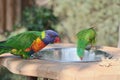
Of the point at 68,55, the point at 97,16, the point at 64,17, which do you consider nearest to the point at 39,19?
the point at 64,17

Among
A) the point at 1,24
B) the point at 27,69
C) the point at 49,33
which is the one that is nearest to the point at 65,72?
the point at 27,69

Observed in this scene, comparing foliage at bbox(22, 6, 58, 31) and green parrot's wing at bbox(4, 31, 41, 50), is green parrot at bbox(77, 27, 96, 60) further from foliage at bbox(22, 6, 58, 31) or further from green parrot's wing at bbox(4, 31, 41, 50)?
foliage at bbox(22, 6, 58, 31)

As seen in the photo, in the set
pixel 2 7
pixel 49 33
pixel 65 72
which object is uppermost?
pixel 2 7

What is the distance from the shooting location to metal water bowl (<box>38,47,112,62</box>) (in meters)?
2.93

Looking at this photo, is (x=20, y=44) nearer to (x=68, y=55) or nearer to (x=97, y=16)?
(x=68, y=55)

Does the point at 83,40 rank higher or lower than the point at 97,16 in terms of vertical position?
lower

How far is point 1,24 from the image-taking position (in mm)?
7055

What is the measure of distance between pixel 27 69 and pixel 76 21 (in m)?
3.72

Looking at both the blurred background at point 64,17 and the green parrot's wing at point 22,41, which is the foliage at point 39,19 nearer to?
the blurred background at point 64,17

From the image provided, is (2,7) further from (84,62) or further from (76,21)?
(84,62)

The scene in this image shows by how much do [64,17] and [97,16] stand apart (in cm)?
69

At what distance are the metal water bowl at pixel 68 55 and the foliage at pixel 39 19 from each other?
364 centimetres

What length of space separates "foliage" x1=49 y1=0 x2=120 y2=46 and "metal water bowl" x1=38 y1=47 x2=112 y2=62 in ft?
9.57

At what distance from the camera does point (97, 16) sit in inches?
242
